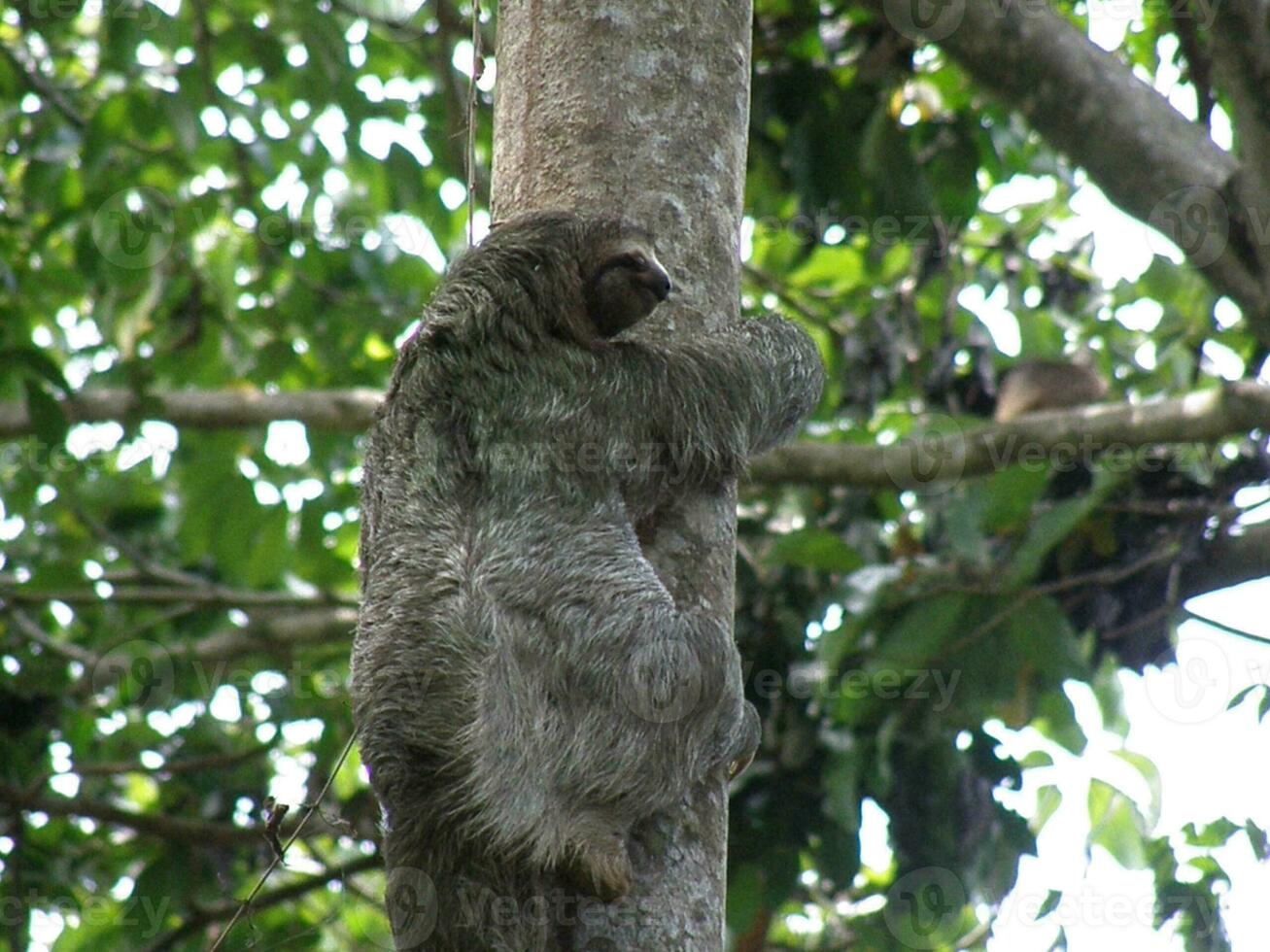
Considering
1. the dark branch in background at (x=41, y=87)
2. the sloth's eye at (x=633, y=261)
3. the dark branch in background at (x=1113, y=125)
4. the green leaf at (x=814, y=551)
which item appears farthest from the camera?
the dark branch in background at (x=41, y=87)

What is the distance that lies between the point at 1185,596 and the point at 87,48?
8.49 meters

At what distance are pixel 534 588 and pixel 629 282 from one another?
73cm

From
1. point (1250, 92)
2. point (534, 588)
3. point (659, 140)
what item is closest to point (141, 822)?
point (534, 588)

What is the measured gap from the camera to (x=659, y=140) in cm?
351

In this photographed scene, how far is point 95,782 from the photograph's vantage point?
9461 millimetres

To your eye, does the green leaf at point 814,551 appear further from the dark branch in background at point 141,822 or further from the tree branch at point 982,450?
the dark branch in background at point 141,822

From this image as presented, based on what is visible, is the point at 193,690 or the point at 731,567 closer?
the point at 731,567

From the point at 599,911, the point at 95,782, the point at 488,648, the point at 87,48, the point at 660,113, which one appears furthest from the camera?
the point at 87,48

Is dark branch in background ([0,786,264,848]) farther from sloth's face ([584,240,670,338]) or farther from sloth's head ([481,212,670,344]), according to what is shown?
sloth's face ([584,240,670,338])

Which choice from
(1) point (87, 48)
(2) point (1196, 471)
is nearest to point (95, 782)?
(1) point (87, 48)

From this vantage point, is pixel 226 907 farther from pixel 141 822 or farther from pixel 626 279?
pixel 626 279

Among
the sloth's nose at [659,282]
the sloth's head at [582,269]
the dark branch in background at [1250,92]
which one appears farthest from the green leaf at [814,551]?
the sloth's nose at [659,282]

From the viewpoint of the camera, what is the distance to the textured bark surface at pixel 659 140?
3359 mm

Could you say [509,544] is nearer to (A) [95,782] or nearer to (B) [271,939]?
(B) [271,939]
